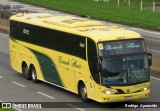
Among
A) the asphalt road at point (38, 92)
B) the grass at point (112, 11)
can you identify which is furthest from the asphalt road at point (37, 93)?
the grass at point (112, 11)

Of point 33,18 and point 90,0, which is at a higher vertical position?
point 33,18

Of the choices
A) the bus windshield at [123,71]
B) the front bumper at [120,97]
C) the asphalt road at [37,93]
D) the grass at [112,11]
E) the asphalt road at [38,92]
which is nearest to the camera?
the front bumper at [120,97]

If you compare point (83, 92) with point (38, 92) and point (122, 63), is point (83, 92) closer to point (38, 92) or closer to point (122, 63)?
point (122, 63)

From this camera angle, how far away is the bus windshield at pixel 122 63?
69.0 ft

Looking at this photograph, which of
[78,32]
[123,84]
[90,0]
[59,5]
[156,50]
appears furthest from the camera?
[90,0]

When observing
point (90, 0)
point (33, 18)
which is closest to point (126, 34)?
point (33, 18)

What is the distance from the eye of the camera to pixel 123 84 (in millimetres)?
20953

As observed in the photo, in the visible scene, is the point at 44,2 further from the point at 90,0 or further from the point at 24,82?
the point at 24,82

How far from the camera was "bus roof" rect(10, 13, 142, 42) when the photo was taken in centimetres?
2166

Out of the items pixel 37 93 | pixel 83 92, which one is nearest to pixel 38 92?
pixel 37 93

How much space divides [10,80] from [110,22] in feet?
88.2

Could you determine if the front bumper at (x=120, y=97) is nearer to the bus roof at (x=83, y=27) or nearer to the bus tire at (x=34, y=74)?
the bus roof at (x=83, y=27)

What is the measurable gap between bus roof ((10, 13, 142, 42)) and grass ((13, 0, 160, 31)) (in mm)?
22739

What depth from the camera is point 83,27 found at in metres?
23.6
